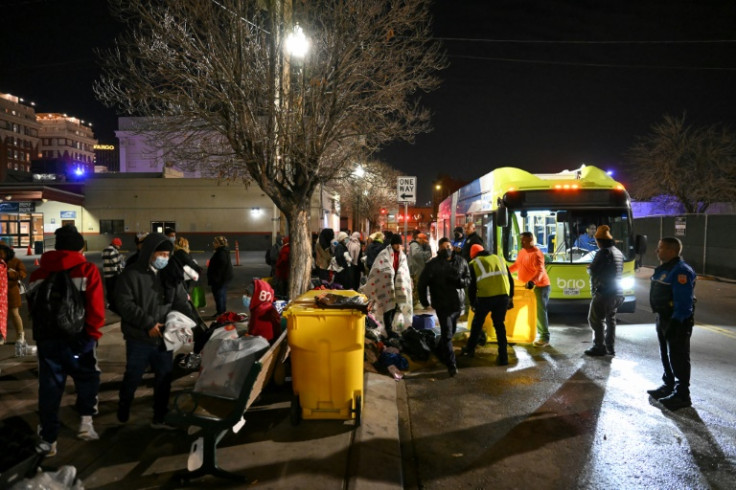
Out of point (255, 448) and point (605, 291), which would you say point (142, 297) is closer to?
point (255, 448)

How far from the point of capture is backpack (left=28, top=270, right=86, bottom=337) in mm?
4074

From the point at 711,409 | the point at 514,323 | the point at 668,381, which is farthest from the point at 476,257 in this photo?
the point at 711,409

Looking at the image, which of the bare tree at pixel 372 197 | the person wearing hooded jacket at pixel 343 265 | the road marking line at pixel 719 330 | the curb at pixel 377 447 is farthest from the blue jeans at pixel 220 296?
the bare tree at pixel 372 197

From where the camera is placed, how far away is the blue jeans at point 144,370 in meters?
4.61

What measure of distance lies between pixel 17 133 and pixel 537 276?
486 ft

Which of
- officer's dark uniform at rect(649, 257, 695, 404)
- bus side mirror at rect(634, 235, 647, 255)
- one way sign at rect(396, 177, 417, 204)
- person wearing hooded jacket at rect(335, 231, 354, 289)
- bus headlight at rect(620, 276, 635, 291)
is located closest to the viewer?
officer's dark uniform at rect(649, 257, 695, 404)

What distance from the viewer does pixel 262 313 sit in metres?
5.35

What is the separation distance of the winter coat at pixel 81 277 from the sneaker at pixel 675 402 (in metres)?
5.65

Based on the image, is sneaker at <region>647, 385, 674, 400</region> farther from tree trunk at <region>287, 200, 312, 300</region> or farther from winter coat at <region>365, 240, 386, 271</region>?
tree trunk at <region>287, 200, 312, 300</region>

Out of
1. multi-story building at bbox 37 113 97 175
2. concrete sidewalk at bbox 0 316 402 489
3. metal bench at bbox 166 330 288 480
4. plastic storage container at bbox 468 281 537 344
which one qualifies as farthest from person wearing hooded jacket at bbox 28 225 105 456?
multi-story building at bbox 37 113 97 175

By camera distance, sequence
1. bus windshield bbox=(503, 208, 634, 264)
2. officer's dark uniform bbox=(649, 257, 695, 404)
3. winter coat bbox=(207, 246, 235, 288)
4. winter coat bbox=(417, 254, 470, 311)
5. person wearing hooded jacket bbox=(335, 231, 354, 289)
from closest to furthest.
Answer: officer's dark uniform bbox=(649, 257, 695, 404), winter coat bbox=(417, 254, 470, 311), winter coat bbox=(207, 246, 235, 288), bus windshield bbox=(503, 208, 634, 264), person wearing hooded jacket bbox=(335, 231, 354, 289)

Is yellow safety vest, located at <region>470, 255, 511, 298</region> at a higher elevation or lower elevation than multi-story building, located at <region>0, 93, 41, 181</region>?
lower

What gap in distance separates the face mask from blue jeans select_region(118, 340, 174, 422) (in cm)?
70

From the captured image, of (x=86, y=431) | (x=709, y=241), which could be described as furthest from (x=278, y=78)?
(x=709, y=241)
